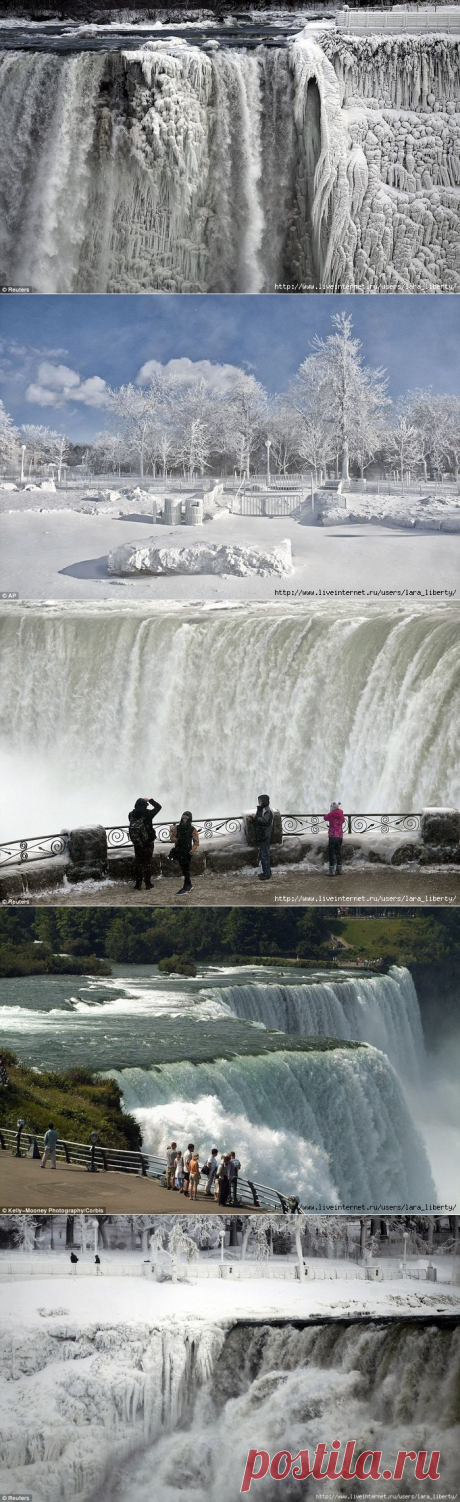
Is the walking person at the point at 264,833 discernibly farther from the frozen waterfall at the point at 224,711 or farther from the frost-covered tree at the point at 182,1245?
→ the frost-covered tree at the point at 182,1245

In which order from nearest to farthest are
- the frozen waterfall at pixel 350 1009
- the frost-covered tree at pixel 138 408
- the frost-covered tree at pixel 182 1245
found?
the frost-covered tree at pixel 138 408 < the frost-covered tree at pixel 182 1245 < the frozen waterfall at pixel 350 1009

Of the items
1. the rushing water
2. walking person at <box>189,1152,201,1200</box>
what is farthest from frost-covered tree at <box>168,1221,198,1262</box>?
the rushing water

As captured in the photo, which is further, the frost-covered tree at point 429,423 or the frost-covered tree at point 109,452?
the frost-covered tree at point 109,452

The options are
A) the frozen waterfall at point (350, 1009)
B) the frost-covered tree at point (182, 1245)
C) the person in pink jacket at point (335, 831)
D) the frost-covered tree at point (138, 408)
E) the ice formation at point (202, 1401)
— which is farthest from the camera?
the frozen waterfall at point (350, 1009)

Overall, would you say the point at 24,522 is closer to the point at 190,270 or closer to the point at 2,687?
the point at 2,687

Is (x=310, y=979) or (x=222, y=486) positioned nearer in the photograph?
(x=222, y=486)

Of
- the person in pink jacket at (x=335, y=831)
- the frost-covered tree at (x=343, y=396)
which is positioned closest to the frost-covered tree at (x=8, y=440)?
the frost-covered tree at (x=343, y=396)

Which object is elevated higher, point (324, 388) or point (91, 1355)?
point (324, 388)

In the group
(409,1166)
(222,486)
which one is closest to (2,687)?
(222,486)
